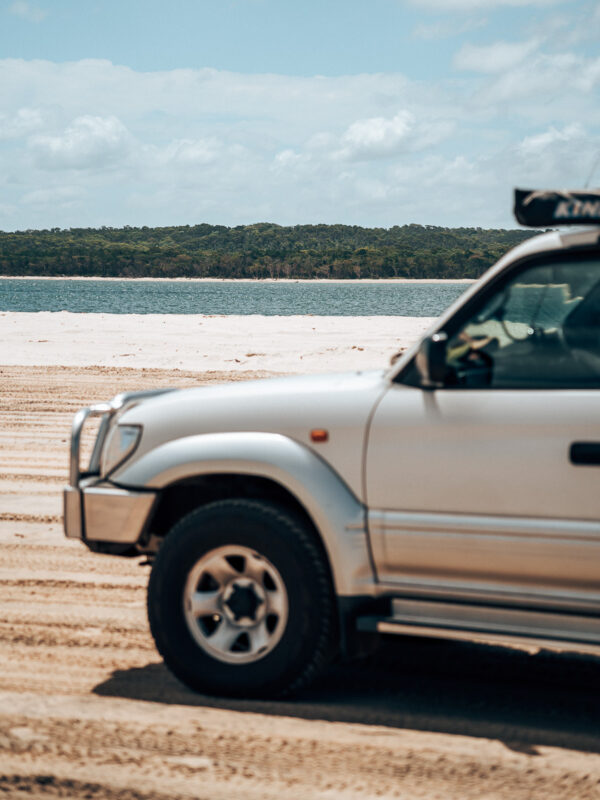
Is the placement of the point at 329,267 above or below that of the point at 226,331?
above

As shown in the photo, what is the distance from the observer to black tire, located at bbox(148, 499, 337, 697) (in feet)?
14.4

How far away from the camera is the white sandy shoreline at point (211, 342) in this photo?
2166 cm

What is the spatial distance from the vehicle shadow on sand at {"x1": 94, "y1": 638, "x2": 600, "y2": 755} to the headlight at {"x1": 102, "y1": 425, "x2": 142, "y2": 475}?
966 millimetres

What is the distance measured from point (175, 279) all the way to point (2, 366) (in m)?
156

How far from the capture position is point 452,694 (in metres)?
4.75

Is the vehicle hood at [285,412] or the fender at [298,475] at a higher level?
the vehicle hood at [285,412]

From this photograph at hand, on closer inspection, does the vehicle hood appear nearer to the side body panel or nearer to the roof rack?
the side body panel

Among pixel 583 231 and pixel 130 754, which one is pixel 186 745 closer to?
pixel 130 754

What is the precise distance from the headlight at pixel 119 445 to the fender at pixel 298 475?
7.5 inches

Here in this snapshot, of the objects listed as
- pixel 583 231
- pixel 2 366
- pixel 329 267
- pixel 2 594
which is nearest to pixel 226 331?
pixel 2 366

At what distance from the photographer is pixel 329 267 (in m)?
170

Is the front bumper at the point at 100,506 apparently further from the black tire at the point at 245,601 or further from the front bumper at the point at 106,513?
the black tire at the point at 245,601

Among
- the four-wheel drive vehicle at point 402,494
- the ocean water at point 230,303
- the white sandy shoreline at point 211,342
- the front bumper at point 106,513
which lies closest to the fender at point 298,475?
the four-wheel drive vehicle at point 402,494

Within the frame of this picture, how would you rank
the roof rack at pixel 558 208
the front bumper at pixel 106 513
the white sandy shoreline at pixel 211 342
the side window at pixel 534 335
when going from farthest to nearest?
1. the white sandy shoreline at pixel 211 342
2. the front bumper at pixel 106 513
3. the side window at pixel 534 335
4. the roof rack at pixel 558 208
